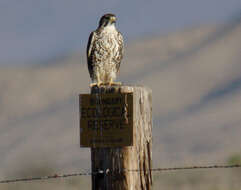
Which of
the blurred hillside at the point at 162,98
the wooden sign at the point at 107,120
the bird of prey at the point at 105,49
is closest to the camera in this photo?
the wooden sign at the point at 107,120

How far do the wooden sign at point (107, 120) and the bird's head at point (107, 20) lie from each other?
14.3 ft

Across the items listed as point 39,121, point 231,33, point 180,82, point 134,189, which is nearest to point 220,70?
point 180,82

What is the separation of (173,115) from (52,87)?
52.1ft

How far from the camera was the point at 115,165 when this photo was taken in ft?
20.2

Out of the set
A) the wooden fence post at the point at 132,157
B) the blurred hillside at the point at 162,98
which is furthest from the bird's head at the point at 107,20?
the blurred hillside at the point at 162,98

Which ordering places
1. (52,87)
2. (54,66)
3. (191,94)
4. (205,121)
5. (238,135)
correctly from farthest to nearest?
(54,66) < (52,87) < (191,94) < (205,121) < (238,135)

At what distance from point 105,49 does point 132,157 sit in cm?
441

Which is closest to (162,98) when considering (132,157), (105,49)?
(105,49)

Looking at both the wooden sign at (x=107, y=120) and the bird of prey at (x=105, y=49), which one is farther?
the bird of prey at (x=105, y=49)

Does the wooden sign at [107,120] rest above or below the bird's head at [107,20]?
below

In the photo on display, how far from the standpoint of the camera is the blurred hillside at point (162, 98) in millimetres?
45353

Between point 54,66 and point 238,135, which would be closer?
point 238,135

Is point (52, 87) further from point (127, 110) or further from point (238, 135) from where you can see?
point (127, 110)

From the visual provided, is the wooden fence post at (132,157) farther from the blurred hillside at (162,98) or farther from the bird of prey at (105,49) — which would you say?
the blurred hillside at (162,98)
